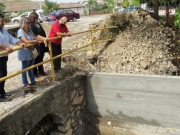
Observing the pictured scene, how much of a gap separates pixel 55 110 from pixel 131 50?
160 inches

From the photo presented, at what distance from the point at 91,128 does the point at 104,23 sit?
4.89 metres

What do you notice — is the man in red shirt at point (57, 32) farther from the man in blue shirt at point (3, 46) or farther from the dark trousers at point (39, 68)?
the man in blue shirt at point (3, 46)

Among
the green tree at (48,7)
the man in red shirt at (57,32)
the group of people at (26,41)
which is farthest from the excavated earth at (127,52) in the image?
the green tree at (48,7)

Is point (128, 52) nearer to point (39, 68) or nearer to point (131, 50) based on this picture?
point (131, 50)

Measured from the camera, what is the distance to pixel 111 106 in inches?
262

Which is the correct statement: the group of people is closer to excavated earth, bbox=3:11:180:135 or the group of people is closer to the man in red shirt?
the man in red shirt

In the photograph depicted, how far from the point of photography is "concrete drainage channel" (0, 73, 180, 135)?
581 cm

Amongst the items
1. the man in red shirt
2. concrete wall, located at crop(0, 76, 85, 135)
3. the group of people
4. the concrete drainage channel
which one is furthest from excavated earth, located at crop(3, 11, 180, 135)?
the group of people

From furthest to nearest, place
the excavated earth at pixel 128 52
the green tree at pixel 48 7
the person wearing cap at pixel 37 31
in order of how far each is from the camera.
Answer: the green tree at pixel 48 7 → the excavated earth at pixel 128 52 → the person wearing cap at pixel 37 31

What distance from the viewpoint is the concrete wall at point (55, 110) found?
423cm

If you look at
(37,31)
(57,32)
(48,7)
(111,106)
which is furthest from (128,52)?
(48,7)

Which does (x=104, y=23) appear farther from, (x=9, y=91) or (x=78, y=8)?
Result: (x=78, y=8)

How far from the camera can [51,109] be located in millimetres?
5359

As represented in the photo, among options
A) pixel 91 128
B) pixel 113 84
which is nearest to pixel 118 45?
pixel 113 84
